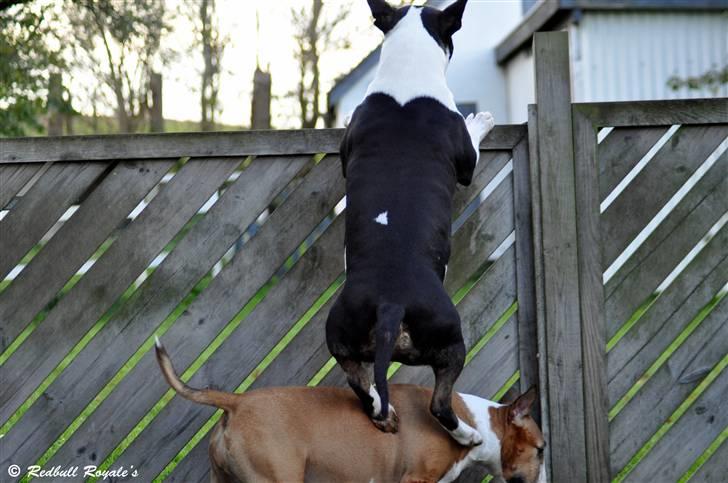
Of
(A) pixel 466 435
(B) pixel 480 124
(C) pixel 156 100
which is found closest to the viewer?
(A) pixel 466 435

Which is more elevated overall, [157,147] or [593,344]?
[157,147]

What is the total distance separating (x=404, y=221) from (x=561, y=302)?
3.22 feet

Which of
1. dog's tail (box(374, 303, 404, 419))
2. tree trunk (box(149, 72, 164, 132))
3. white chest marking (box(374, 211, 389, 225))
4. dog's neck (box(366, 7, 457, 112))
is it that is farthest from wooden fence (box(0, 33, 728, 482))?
tree trunk (box(149, 72, 164, 132))

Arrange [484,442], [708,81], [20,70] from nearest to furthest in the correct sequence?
[484,442], [20,70], [708,81]

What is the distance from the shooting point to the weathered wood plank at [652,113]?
4.60 metres

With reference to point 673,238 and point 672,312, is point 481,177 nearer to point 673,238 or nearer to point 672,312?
point 673,238

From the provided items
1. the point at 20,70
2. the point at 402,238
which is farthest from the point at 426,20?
the point at 20,70

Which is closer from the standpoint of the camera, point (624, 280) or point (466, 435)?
point (466, 435)

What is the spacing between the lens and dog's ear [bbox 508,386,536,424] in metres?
4.38

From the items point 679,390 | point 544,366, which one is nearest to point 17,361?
point 544,366

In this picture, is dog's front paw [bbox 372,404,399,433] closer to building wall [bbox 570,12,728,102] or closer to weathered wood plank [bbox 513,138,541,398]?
weathered wood plank [bbox 513,138,541,398]

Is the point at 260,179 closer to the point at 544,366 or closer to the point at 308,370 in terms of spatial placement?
the point at 308,370

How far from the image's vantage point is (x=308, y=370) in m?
4.63

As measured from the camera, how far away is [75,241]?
15.0ft
